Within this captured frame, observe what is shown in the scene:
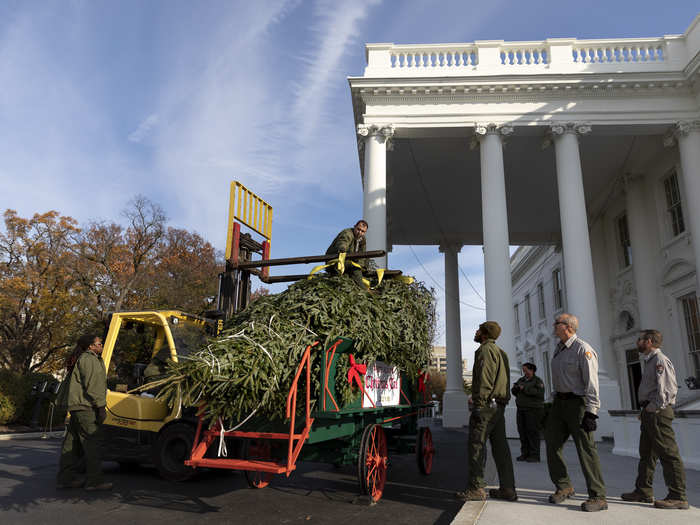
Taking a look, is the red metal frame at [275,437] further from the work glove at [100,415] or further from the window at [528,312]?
the window at [528,312]

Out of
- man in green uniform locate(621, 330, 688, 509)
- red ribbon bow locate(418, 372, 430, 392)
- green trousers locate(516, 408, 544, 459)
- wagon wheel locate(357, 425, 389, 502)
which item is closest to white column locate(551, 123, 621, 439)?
green trousers locate(516, 408, 544, 459)

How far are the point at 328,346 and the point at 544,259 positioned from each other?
27781mm

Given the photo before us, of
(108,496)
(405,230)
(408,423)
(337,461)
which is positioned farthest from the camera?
(405,230)

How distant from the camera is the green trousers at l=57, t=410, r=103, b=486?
555 cm

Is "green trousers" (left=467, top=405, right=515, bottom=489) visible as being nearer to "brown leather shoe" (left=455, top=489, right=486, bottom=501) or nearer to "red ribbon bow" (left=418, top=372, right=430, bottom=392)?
"brown leather shoe" (left=455, top=489, right=486, bottom=501)

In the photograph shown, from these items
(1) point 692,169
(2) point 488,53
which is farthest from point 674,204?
(2) point 488,53

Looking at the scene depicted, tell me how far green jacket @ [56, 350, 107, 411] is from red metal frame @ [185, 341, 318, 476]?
2.18m

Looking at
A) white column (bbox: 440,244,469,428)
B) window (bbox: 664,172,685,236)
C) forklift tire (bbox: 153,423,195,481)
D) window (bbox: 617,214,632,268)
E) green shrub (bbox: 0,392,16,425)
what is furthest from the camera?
window (bbox: 617,214,632,268)

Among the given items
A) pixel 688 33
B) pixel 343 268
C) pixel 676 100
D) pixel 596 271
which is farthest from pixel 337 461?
pixel 596 271

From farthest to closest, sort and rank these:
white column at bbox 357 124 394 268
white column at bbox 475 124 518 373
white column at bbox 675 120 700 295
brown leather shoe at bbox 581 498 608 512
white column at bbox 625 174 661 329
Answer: white column at bbox 625 174 661 329 < white column at bbox 357 124 394 268 < white column at bbox 675 120 700 295 < white column at bbox 475 124 518 373 < brown leather shoe at bbox 581 498 608 512

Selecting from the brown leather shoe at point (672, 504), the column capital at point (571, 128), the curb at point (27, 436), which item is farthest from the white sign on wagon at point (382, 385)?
the curb at point (27, 436)

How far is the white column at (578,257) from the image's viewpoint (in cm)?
1279

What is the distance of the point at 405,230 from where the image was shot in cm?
2455

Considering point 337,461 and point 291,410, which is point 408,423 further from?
point 291,410
